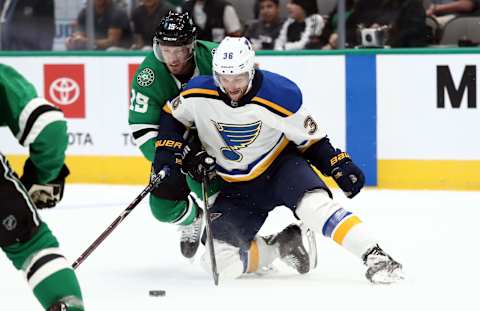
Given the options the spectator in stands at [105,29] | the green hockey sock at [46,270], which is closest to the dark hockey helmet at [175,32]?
the green hockey sock at [46,270]

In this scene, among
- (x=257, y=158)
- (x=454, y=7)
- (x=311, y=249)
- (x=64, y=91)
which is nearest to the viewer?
(x=257, y=158)

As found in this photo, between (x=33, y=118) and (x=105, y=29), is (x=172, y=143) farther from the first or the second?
(x=105, y=29)

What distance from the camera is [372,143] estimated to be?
24.1 ft

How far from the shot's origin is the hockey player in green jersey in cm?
321

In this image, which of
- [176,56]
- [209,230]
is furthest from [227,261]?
[176,56]

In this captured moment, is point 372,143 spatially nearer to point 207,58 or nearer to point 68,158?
point 68,158

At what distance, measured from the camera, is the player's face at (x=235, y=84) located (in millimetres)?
4465

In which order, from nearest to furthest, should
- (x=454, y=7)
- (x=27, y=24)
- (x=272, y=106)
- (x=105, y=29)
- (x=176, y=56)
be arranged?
1. (x=272, y=106)
2. (x=176, y=56)
3. (x=454, y=7)
4. (x=105, y=29)
5. (x=27, y=24)

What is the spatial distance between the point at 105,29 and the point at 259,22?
1.02 m

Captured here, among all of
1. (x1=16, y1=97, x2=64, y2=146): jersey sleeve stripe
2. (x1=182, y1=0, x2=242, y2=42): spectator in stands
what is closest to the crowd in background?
(x1=182, y1=0, x2=242, y2=42): spectator in stands

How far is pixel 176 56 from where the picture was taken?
4910 millimetres

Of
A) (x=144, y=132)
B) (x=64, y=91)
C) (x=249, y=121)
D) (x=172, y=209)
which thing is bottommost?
(x=172, y=209)

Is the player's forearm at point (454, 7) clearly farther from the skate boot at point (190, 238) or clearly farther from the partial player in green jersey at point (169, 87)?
the skate boot at point (190, 238)

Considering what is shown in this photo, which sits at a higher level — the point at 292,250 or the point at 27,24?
the point at 27,24
